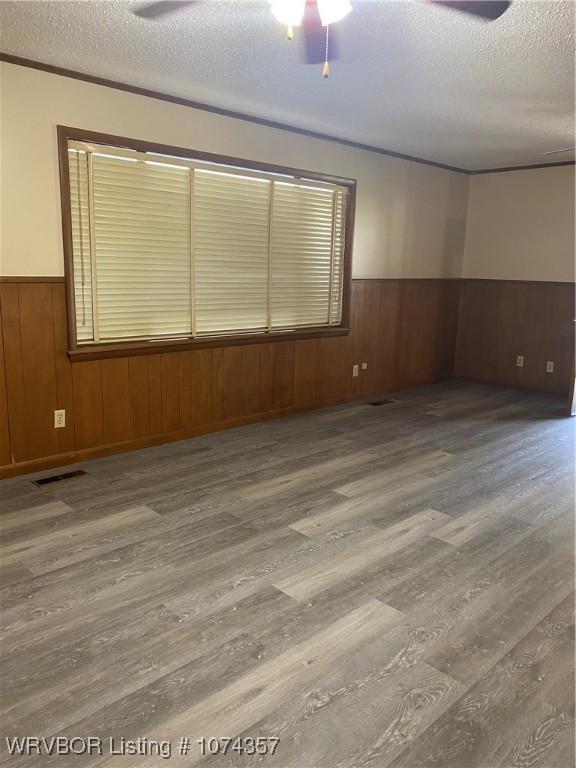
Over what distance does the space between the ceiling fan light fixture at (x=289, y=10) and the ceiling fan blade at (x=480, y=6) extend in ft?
1.51

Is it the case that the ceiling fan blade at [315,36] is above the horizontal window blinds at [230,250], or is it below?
above

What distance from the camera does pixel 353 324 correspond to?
5.39 m

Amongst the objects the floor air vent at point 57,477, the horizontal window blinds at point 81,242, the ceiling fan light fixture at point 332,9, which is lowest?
the floor air vent at point 57,477

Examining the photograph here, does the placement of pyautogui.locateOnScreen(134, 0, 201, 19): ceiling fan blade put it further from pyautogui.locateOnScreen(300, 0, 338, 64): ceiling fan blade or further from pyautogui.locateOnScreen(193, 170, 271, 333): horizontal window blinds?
pyautogui.locateOnScreen(193, 170, 271, 333): horizontal window blinds

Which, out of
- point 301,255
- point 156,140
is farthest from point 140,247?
point 301,255

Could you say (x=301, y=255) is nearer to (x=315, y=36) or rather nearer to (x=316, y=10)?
(x=315, y=36)

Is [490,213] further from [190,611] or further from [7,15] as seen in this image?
[190,611]

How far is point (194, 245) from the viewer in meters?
4.07

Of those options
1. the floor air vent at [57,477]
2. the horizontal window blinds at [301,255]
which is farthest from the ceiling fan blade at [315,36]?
the floor air vent at [57,477]

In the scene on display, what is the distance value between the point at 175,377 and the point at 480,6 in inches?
116

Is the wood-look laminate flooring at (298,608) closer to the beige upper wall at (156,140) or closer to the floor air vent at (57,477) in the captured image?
the floor air vent at (57,477)

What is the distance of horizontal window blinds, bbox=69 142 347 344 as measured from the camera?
3588 millimetres

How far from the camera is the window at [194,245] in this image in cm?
356

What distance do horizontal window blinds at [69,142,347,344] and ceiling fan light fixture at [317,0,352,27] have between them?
6.71 feet
